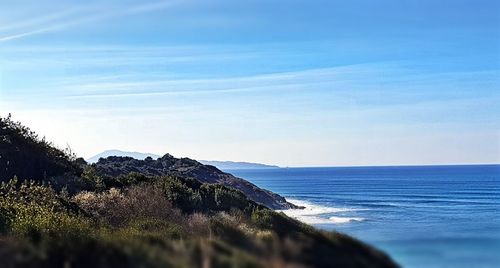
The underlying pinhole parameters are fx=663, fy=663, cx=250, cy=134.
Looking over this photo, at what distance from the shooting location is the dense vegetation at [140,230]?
5.50 m

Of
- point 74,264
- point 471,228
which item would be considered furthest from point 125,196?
point 471,228

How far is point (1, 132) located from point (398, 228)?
33997 millimetres

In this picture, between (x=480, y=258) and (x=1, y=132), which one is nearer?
(x=480, y=258)

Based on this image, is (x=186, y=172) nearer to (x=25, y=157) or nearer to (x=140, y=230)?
(x=25, y=157)

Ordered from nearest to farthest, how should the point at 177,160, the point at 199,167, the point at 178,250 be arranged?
the point at 178,250, the point at 199,167, the point at 177,160

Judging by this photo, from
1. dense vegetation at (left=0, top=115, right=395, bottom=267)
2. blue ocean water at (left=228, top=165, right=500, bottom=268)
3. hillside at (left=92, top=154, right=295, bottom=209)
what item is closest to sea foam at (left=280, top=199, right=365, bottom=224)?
blue ocean water at (left=228, top=165, right=500, bottom=268)

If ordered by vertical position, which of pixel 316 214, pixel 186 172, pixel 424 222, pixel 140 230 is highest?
pixel 186 172

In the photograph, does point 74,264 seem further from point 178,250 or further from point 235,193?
point 235,193

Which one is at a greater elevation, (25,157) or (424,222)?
(25,157)

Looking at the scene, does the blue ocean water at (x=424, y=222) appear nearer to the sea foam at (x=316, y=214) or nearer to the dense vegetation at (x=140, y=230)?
the sea foam at (x=316, y=214)

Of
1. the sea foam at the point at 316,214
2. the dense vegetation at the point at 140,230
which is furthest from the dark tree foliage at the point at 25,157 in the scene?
the sea foam at the point at 316,214

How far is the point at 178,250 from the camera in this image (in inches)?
215


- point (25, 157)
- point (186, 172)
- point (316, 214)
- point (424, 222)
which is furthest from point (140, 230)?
point (186, 172)

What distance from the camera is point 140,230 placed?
2433 cm
